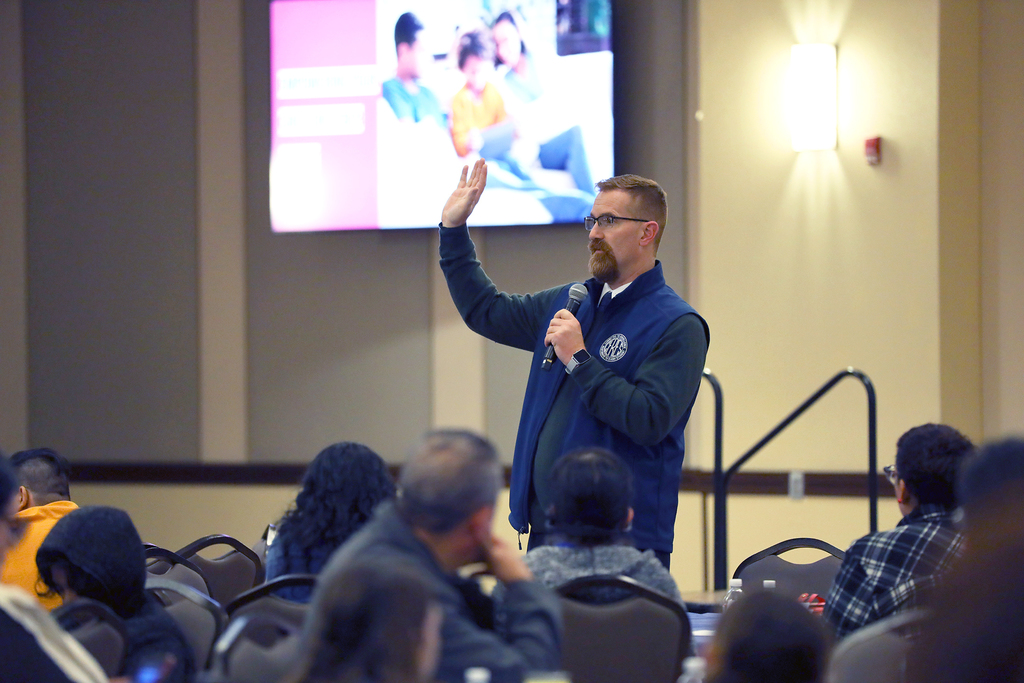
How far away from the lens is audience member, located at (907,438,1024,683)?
145 cm

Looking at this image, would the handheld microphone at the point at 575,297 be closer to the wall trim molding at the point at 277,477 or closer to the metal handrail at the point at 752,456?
the metal handrail at the point at 752,456

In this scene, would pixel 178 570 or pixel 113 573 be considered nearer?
pixel 113 573

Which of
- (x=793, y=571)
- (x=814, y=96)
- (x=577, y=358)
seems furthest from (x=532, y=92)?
(x=793, y=571)

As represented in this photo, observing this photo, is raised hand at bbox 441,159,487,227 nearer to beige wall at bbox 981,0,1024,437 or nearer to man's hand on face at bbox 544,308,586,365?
man's hand on face at bbox 544,308,586,365

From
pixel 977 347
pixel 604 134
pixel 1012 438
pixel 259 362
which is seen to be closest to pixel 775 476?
pixel 977 347

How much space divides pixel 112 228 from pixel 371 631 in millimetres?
4764

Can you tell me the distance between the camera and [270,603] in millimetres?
2041

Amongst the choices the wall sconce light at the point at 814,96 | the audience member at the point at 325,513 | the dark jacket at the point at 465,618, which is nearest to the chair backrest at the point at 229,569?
the audience member at the point at 325,513

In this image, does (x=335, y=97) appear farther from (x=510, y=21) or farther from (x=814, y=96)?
(x=814, y=96)

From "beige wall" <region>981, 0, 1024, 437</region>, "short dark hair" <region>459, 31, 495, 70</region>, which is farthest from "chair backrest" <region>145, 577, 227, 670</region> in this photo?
"beige wall" <region>981, 0, 1024, 437</region>

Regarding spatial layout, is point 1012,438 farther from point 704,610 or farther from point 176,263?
point 176,263

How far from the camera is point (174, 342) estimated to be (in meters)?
5.43

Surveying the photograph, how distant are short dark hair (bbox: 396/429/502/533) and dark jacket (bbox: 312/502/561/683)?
0.12 feet

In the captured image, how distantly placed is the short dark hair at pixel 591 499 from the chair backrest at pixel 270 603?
525 millimetres
